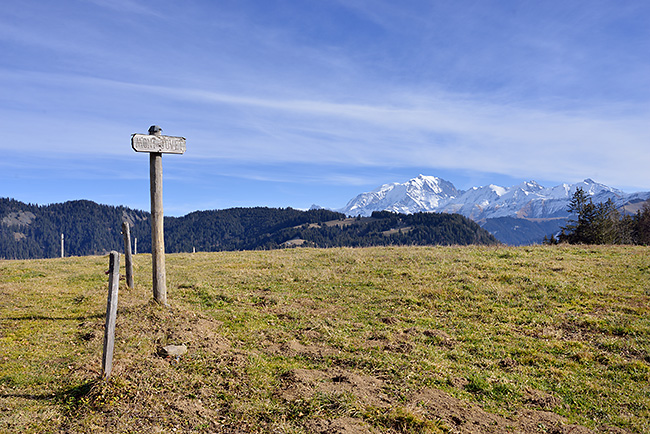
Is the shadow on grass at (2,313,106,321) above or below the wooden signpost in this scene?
below

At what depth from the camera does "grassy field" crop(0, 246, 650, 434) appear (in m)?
6.96

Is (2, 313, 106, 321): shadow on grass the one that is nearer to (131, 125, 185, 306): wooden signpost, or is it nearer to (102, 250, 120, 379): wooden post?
(131, 125, 185, 306): wooden signpost

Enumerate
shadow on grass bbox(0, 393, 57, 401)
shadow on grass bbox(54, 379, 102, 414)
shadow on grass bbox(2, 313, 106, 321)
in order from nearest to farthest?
shadow on grass bbox(54, 379, 102, 414) → shadow on grass bbox(0, 393, 57, 401) → shadow on grass bbox(2, 313, 106, 321)

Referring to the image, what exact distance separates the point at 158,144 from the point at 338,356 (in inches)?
335

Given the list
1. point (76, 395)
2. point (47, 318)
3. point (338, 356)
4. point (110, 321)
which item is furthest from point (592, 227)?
point (76, 395)

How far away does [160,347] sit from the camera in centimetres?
954

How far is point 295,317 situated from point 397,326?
3.52 meters

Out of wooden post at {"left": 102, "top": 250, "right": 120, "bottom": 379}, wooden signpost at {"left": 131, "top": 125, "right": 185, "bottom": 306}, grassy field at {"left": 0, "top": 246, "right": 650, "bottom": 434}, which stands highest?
wooden signpost at {"left": 131, "top": 125, "right": 185, "bottom": 306}

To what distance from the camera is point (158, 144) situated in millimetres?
12328

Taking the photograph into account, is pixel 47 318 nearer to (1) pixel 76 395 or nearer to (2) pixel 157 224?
(2) pixel 157 224

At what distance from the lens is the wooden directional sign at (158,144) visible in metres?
11.8

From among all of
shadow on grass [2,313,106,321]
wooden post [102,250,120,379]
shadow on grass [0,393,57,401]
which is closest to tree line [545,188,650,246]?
shadow on grass [2,313,106,321]

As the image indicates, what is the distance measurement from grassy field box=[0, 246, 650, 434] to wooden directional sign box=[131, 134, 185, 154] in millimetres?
5002

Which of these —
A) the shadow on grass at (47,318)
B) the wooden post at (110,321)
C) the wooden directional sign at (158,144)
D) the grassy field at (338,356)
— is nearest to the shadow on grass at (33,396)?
the grassy field at (338,356)
